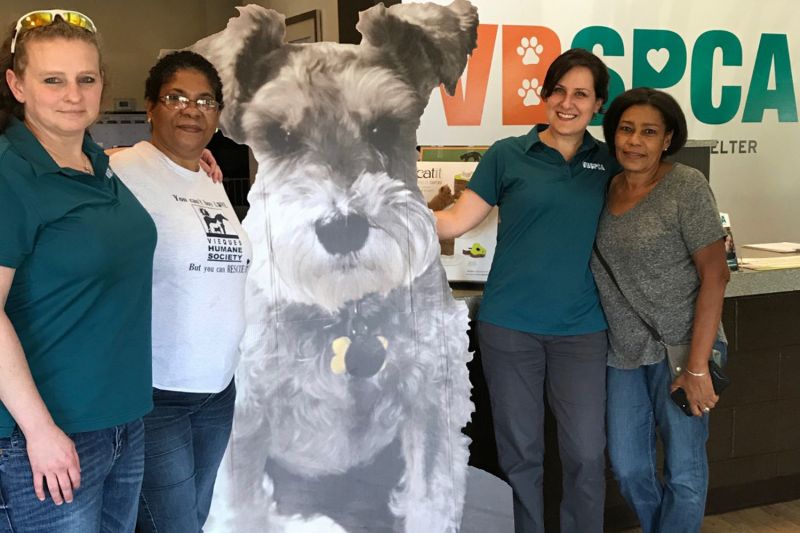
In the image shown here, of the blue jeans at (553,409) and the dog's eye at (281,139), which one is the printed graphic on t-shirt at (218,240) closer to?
the dog's eye at (281,139)

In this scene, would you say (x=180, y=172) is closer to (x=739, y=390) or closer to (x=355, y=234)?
(x=355, y=234)

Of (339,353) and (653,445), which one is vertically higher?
(339,353)

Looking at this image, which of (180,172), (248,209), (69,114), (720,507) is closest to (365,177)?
(248,209)

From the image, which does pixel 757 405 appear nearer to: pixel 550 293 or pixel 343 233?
pixel 550 293

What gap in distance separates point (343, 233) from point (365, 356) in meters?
0.34

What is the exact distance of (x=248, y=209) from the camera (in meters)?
1.96

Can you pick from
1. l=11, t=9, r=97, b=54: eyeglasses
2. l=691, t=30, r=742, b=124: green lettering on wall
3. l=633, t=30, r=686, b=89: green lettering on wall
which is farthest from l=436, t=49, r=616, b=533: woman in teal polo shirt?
l=691, t=30, r=742, b=124: green lettering on wall

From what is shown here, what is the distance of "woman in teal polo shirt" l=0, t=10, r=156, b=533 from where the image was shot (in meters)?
1.19

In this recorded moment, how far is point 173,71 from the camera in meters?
1.64

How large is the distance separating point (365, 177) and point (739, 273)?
131 cm

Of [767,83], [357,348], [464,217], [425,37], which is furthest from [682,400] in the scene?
[767,83]

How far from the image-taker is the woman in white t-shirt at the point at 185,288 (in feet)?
5.09

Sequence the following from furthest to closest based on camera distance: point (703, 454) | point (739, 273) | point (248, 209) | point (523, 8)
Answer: point (523, 8), point (739, 273), point (703, 454), point (248, 209)

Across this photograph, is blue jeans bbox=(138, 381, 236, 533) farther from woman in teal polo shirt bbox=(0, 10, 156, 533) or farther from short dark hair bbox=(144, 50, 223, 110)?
short dark hair bbox=(144, 50, 223, 110)
